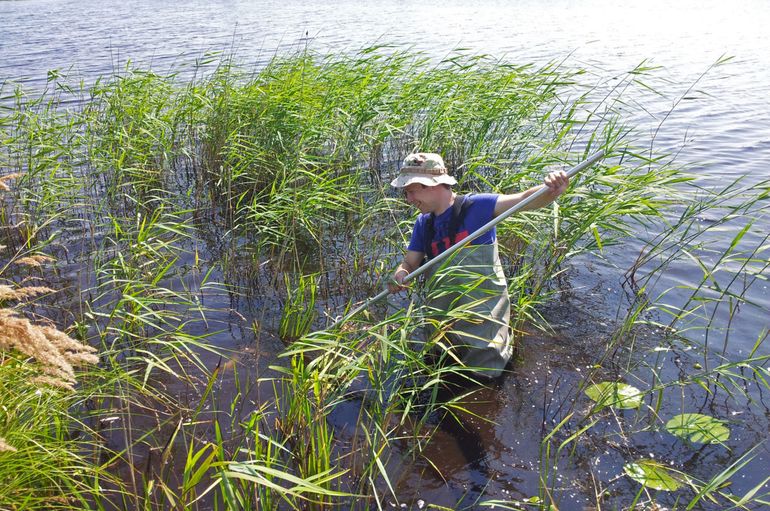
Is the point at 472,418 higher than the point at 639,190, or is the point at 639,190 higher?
the point at 639,190

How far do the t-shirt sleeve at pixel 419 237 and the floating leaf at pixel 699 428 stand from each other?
1.83 m

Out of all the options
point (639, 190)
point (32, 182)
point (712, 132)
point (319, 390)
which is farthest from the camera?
point (712, 132)

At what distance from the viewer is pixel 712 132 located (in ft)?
33.9

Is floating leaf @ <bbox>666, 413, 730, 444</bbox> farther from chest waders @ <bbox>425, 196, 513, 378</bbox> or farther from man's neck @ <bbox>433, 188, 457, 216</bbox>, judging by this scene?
man's neck @ <bbox>433, 188, 457, 216</bbox>

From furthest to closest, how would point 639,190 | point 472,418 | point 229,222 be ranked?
1. point 229,222
2. point 639,190
3. point 472,418

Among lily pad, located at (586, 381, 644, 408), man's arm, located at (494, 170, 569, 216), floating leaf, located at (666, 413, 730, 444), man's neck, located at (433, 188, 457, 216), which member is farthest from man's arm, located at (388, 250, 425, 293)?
floating leaf, located at (666, 413, 730, 444)

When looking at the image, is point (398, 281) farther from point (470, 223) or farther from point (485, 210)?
point (485, 210)

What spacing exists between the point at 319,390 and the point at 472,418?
1319 mm

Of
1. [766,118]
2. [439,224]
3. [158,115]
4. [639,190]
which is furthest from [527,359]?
[766,118]

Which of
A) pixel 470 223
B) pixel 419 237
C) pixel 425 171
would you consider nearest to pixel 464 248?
pixel 470 223

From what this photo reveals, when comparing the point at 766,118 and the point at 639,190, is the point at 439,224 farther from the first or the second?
the point at 766,118

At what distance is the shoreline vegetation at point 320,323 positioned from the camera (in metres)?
3.13

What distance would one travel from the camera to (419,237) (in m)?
4.35

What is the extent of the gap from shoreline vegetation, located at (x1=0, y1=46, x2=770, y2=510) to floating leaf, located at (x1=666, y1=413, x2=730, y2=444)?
0.02m
